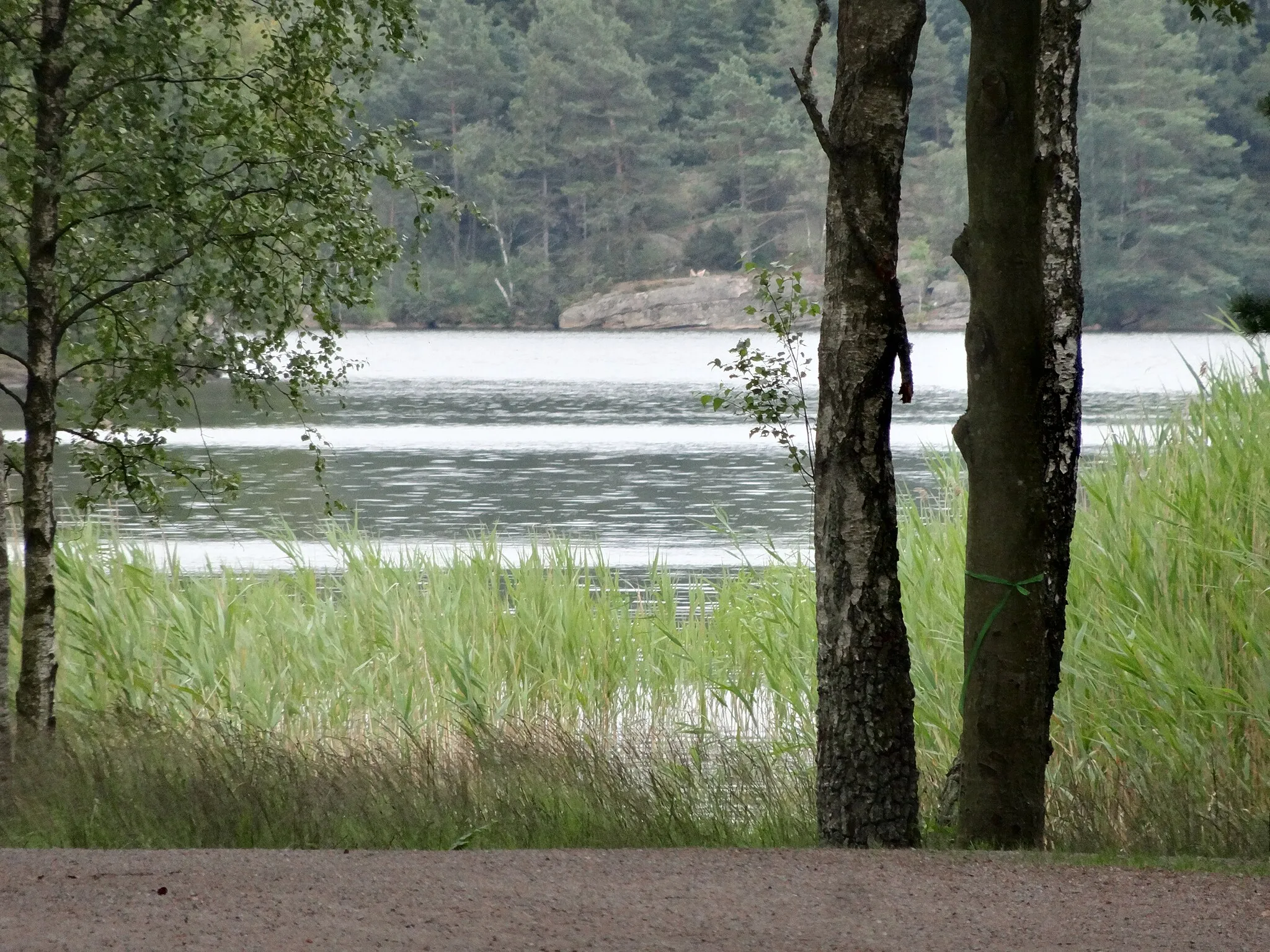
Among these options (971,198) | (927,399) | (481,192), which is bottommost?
(927,399)

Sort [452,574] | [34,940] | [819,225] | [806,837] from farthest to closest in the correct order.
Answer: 1. [819,225]
2. [452,574]
3. [806,837]
4. [34,940]

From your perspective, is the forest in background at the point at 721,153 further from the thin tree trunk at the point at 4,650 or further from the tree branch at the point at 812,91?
the thin tree trunk at the point at 4,650

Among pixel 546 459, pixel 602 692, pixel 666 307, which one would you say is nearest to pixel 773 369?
pixel 602 692

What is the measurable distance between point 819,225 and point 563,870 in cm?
7276

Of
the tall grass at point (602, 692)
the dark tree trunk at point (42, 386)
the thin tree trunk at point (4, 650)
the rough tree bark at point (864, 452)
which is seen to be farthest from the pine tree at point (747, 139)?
the rough tree bark at point (864, 452)

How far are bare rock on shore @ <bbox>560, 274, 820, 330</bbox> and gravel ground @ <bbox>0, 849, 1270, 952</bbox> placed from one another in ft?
240

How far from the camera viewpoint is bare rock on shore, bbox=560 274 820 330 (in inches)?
3105

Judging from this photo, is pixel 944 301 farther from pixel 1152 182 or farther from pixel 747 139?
pixel 747 139

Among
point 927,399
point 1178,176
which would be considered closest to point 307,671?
point 927,399

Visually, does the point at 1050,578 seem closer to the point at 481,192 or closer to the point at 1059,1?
the point at 1059,1

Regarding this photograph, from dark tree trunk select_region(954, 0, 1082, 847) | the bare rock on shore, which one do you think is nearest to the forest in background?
the bare rock on shore

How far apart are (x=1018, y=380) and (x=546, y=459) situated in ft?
78.2

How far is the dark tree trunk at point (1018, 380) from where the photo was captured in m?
5.55

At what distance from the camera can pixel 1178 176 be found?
6838 cm
